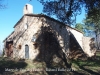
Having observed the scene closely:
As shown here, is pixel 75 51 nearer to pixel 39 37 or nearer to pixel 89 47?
pixel 89 47

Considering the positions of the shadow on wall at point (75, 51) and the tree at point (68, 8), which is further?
the shadow on wall at point (75, 51)

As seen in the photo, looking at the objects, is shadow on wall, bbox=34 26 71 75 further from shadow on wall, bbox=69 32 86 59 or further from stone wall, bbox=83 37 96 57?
stone wall, bbox=83 37 96 57

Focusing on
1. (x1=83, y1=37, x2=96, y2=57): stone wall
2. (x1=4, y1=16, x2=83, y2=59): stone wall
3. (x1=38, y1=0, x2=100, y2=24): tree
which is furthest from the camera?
(x1=83, y1=37, x2=96, y2=57): stone wall

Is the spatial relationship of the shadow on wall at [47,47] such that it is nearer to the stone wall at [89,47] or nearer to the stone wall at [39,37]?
the stone wall at [39,37]

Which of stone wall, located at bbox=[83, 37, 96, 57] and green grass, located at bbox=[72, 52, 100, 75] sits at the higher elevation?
stone wall, located at bbox=[83, 37, 96, 57]

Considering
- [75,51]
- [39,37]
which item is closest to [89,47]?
[75,51]

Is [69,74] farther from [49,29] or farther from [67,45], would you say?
[67,45]

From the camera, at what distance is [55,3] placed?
61.4ft

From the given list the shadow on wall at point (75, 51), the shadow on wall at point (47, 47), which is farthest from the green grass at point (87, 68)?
the shadow on wall at point (75, 51)

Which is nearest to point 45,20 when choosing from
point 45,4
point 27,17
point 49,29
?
point 49,29

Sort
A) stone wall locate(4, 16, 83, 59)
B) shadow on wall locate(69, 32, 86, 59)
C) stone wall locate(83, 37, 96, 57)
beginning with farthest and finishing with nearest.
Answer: stone wall locate(83, 37, 96, 57)
shadow on wall locate(69, 32, 86, 59)
stone wall locate(4, 16, 83, 59)

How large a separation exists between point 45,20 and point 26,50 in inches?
239

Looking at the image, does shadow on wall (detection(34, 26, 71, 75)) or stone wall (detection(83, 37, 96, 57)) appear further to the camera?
stone wall (detection(83, 37, 96, 57))

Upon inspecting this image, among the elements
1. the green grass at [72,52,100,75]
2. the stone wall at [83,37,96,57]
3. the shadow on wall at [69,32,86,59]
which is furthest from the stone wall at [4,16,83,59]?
the stone wall at [83,37,96,57]
